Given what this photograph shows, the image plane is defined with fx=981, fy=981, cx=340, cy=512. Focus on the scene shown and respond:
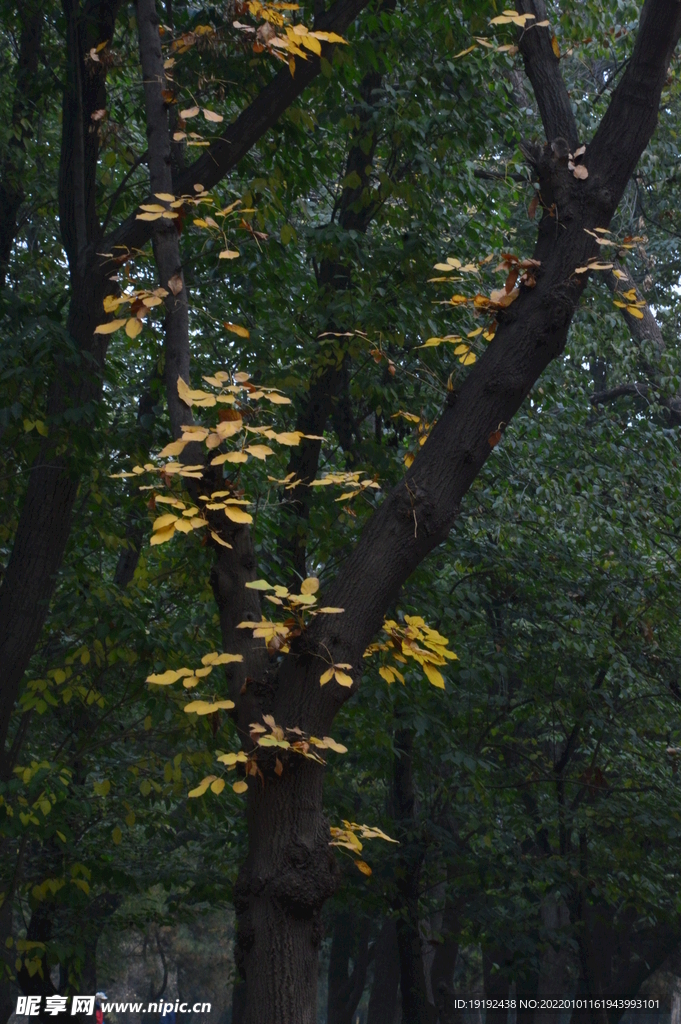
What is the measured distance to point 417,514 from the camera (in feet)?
9.37

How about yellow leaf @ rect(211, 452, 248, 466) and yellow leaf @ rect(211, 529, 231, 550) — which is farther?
yellow leaf @ rect(211, 529, 231, 550)

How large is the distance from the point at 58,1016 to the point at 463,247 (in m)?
7.68

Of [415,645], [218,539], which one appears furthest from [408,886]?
[218,539]

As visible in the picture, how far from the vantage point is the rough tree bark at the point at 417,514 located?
2512mm

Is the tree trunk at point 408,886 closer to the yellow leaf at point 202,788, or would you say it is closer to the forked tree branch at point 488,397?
the forked tree branch at point 488,397

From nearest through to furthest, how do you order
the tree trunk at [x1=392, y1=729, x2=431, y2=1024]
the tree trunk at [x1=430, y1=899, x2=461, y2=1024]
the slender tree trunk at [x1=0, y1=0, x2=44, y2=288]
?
→ the slender tree trunk at [x1=0, y1=0, x2=44, y2=288] < the tree trunk at [x1=392, y1=729, x2=431, y2=1024] < the tree trunk at [x1=430, y1=899, x2=461, y2=1024]

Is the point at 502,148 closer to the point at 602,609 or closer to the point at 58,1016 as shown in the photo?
the point at 602,609

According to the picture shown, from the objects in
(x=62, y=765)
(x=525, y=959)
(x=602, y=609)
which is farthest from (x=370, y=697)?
(x=525, y=959)

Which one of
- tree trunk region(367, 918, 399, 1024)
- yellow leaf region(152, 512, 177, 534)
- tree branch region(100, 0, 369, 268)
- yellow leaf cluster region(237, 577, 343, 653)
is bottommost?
tree trunk region(367, 918, 399, 1024)

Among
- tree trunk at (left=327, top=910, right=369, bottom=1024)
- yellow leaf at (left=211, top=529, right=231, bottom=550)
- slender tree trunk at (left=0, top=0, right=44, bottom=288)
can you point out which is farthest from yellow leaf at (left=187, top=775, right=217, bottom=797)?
tree trunk at (left=327, top=910, right=369, bottom=1024)

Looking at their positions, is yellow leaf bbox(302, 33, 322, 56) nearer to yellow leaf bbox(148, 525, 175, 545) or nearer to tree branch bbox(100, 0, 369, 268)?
tree branch bbox(100, 0, 369, 268)

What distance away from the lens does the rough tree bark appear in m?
2.51

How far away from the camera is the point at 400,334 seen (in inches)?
253

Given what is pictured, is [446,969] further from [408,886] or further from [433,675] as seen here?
[433,675]
